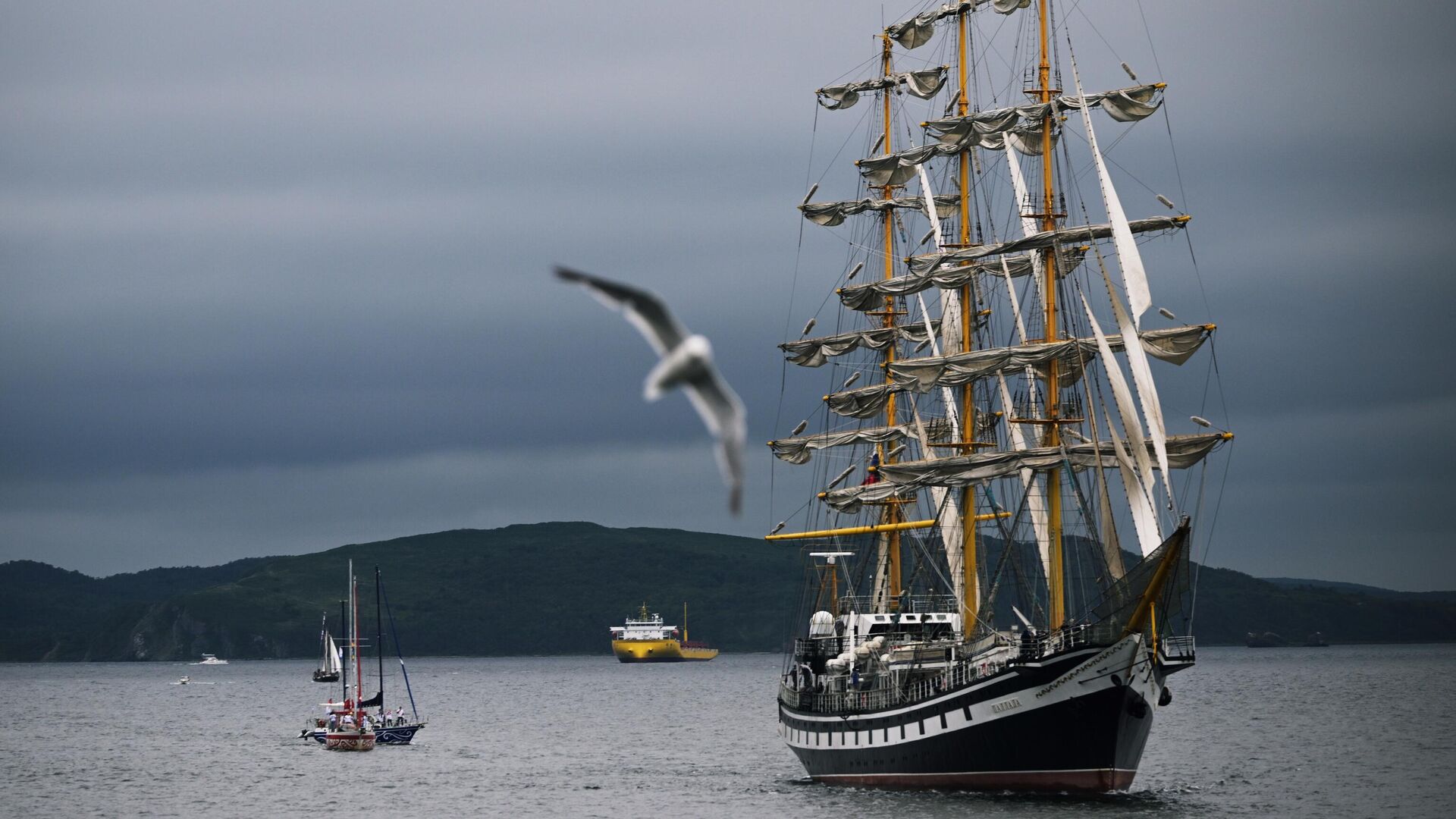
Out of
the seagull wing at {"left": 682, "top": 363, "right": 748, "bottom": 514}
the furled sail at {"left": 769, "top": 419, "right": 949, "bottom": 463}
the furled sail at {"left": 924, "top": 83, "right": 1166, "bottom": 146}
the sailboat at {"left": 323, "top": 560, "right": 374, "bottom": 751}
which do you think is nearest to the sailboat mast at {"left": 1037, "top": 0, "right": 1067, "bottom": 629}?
the furled sail at {"left": 924, "top": 83, "right": 1166, "bottom": 146}

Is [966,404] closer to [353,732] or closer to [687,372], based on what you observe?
[353,732]

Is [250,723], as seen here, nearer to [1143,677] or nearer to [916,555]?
[916,555]

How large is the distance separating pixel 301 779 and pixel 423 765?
9.63m

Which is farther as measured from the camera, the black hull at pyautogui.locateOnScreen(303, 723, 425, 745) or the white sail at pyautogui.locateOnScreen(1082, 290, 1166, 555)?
the black hull at pyautogui.locateOnScreen(303, 723, 425, 745)

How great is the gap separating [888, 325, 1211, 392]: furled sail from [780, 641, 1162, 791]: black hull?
609 inches

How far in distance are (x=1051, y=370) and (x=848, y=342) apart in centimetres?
2409

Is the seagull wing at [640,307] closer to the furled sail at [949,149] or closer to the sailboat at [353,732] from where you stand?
the furled sail at [949,149]

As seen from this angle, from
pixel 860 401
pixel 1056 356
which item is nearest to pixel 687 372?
pixel 1056 356

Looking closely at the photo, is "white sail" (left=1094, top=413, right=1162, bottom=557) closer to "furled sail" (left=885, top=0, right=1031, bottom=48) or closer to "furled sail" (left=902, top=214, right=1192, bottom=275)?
"furled sail" (left=902, top=214, right=1192, bottom=275)

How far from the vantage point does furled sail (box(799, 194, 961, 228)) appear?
108 m

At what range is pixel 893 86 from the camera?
110312 mm

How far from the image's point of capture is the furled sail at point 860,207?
354 ft

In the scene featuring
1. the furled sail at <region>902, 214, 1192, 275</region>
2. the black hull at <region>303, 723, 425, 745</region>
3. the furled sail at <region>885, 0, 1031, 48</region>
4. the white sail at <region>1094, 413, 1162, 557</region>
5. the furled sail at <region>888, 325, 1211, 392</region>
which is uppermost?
the furled sail at <region>885, 0, 1031, 48</region>

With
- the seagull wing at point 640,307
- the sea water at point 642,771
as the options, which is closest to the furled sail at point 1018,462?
the sea water at point 642,771
